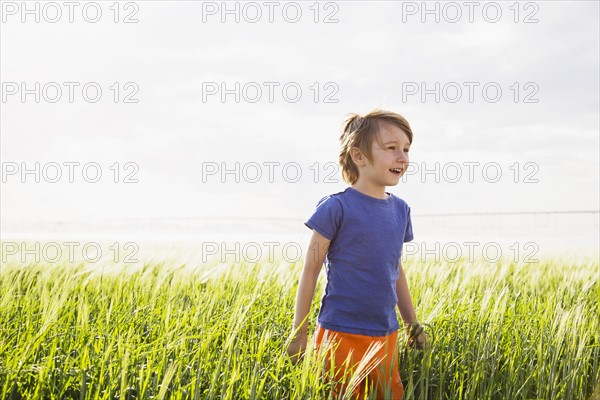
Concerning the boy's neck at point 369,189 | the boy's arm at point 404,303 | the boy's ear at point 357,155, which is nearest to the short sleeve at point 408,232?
the boy's arm at point 404,303

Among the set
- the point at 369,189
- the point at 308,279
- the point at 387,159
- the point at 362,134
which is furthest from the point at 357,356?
the point at 362,134

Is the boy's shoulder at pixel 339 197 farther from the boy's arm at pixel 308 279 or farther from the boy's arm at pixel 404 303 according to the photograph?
the boy's arm at pixel 404 303

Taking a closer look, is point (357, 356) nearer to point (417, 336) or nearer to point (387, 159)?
point (417, 336)

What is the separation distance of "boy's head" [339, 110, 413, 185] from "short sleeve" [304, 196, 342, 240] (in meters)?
0.20

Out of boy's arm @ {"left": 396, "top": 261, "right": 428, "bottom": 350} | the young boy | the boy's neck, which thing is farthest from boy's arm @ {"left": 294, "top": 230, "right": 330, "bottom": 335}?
boy's arm @ {"left": 396, "top": 261, "right": 428, "bottom": 350}

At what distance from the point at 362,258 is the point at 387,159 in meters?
0.38

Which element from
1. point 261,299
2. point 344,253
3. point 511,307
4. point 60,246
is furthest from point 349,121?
point 60,246

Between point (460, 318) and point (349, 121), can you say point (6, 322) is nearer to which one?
point (349, 121)

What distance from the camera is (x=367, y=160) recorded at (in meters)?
2.10

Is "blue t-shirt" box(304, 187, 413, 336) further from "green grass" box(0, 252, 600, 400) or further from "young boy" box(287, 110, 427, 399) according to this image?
"green grass" box(0, 252, 600, 400)

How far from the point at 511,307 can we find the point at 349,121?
147cm

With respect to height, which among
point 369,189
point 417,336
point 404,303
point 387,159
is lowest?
point 417,336

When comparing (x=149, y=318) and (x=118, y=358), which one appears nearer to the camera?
(x=118, y=358)

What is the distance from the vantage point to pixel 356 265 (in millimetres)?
2025
